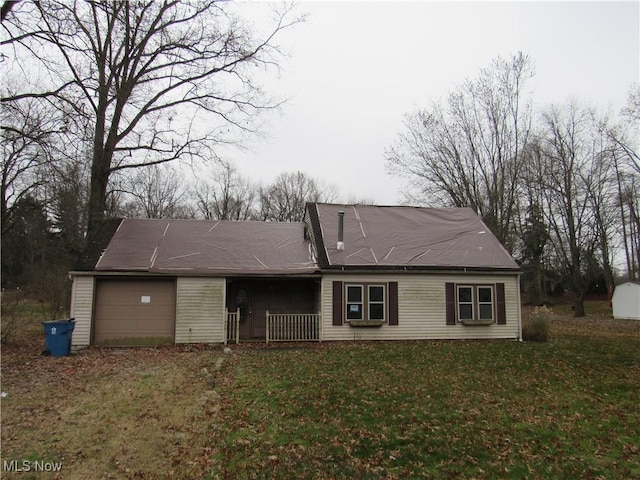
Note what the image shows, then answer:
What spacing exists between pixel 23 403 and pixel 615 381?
37.5ft

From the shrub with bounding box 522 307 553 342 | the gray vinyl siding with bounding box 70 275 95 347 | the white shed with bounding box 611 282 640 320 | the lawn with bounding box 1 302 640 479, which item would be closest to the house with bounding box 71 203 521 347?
the gray vinyl siding with bounding box 70 275 95 347

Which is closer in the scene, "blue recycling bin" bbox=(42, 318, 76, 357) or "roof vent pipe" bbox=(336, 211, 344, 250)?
"blue recycling bin" bbox=(42, 318, 76, 357)

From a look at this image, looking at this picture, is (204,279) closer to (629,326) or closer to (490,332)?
(490,332)

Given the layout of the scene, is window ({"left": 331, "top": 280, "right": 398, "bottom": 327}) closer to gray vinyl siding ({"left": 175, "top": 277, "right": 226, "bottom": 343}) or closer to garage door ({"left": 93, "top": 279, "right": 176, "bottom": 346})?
gray vinyl siding ({"left": 175, "top": 277, "right": 226, "bottom": 343})

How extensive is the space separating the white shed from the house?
Result: 15.6m

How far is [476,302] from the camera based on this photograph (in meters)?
16.0

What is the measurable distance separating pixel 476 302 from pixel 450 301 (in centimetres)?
103

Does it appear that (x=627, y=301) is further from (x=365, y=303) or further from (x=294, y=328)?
(x=294, y=328)

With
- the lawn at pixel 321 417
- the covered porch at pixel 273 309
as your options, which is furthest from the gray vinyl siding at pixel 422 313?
the lawn at pixel 321 417

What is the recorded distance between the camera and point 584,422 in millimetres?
6965

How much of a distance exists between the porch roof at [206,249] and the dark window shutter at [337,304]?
954 millimetres

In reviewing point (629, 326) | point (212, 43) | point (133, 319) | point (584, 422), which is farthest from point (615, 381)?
point (212, 43)

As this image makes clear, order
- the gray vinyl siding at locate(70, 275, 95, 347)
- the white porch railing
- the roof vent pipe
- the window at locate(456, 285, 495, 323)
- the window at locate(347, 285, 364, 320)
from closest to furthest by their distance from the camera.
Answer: the gray vinyl siding at locate(70, 275, 95, 347) → the white porch railing → the window at locate(347, 285, 364, 320) → the window at locate(456, 285, 495, 323) → the roof vent pipe

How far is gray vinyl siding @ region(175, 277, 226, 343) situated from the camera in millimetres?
14305
